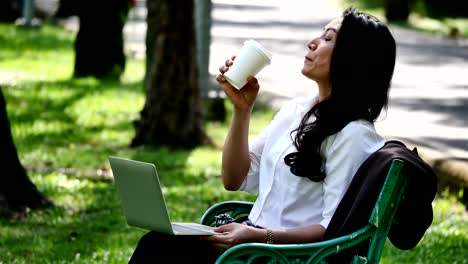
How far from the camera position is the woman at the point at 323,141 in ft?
13.7

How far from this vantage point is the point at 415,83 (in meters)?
15.3

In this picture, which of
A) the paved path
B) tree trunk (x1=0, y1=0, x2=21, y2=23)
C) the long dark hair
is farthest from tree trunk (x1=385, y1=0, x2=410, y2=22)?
the long dark hair

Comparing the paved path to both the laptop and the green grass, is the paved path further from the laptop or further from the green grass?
the laptop

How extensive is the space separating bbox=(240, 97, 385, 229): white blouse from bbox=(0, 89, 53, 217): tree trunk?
3098 millimetres

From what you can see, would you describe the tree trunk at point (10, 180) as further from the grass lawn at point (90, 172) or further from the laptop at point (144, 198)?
the laptop at point (144, 198)

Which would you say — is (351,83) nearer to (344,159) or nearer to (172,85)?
(344,159)

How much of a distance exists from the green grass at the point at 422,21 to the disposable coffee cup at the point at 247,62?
20.0m

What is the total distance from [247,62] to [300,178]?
46cm

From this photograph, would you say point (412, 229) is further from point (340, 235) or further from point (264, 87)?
point (264, 87)

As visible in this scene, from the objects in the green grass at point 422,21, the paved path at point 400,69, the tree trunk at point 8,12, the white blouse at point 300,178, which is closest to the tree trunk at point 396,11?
the green grass at point 422,21

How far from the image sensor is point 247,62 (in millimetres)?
4164

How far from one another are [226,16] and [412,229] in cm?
2152

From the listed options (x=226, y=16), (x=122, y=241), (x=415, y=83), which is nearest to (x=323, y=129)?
(x=122, y=241)

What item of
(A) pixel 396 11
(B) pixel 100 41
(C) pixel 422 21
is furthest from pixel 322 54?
(C) pixel 422 21
